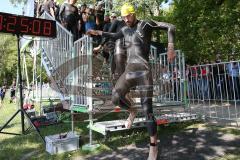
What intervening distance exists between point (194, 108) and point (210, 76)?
1186 millimetres

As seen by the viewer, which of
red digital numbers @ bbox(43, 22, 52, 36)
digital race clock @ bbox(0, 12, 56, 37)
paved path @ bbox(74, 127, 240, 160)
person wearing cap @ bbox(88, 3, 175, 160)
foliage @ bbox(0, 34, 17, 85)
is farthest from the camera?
foliage @ bbox(0, 34, 17, 85)

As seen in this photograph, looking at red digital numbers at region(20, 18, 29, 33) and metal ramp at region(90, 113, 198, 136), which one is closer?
metal ramp at region(90, 113, 198, 136)

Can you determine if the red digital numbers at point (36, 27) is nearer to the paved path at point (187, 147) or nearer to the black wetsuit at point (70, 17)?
the black wetsuit at point (70, 17)

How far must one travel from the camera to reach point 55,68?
31.0 ft

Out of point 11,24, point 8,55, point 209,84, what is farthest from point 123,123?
point 8,55

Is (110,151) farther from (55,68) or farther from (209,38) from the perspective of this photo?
(209,38)

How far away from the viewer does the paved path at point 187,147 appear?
5.72 metres

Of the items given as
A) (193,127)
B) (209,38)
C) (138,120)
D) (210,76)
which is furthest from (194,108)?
(209,38)

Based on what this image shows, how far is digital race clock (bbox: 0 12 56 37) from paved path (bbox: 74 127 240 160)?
327 centimetres

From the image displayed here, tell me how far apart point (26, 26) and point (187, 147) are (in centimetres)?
447

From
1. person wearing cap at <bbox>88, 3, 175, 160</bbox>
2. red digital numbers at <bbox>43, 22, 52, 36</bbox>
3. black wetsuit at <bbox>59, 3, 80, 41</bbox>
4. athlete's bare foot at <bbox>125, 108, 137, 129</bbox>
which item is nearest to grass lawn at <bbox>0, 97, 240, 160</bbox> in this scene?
athlete's bare foot at <bbox>125, 108, 137, 129</bbox>

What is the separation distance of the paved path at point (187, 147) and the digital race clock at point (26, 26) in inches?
129

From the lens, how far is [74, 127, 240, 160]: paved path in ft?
18.8

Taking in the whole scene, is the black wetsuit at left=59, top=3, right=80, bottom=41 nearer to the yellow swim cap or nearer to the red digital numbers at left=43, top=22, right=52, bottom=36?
the red digital numbers at left=43, top=22, right=52, bottom=36
